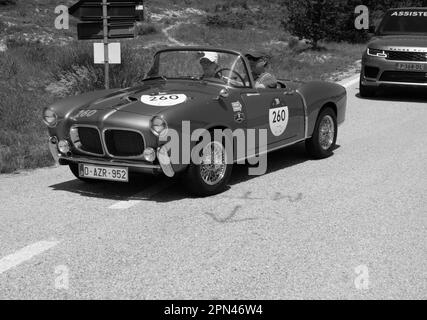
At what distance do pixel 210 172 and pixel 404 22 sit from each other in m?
10.0

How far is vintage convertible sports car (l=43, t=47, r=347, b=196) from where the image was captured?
600 centimetres

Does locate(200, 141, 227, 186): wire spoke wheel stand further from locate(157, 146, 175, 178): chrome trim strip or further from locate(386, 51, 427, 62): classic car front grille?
locate(386, 51, 427, 62): classic car front grille

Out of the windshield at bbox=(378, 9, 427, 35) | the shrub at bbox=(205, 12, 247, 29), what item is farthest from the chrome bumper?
the shrub at bbox=(205, 12, 247, 29)

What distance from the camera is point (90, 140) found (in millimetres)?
6328

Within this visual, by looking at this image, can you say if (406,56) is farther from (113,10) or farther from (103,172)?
(103,172)

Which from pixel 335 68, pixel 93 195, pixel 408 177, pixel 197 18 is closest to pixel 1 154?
pixel 93 195

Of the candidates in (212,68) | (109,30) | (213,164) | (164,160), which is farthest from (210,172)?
(109,30)

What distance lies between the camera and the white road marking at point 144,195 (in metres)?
6.05

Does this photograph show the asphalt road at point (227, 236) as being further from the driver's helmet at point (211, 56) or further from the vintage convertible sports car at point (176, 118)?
the driver's helmet at point (211, 56)

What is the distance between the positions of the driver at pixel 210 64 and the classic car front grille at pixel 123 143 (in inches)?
55.0

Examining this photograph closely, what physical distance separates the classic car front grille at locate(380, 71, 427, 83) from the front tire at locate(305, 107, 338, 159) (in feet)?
17.5

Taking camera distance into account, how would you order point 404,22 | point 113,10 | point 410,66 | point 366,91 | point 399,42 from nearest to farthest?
point 113,10, point 410,66, point 399,42, point 366,91, point 404,22

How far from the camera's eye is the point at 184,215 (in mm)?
5762

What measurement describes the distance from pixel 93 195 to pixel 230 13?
51045mm
